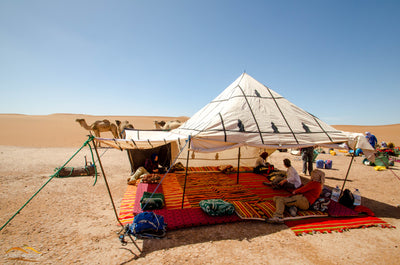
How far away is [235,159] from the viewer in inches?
372

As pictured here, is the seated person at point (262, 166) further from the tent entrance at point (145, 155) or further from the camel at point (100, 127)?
the camel at point (100, 127)

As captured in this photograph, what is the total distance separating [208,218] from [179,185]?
8.28 feet

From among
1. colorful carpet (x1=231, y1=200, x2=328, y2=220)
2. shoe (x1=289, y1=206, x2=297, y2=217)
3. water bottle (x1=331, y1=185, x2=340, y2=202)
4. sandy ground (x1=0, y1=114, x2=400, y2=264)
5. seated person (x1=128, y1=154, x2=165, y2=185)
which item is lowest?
sandy ground (x1=0, y1=114, x2=400, y2=264)

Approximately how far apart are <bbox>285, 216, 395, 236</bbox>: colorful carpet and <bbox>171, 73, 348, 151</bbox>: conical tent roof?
1810 millimetres

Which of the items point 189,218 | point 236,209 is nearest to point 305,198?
point 236,209

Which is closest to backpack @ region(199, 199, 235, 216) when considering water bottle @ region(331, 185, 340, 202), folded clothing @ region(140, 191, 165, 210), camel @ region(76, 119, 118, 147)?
folded clothing @ region(140, 191, 165, 210)

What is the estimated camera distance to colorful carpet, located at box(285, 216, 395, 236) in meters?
4.09

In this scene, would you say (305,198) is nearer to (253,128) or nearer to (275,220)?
(275,220)

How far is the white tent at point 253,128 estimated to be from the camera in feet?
16.3

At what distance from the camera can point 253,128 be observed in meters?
5.46

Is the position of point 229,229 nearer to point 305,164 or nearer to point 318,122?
point 318,122

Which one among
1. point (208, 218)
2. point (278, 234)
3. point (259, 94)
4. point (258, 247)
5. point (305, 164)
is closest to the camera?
point (258, 247)

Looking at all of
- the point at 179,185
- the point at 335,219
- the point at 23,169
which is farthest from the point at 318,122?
the point at 23,169

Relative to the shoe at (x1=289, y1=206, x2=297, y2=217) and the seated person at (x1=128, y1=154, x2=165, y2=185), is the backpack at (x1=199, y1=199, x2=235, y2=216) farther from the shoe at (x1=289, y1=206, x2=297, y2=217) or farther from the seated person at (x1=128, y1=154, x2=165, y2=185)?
the seated person at (x1=128, y1=154, x2=165, y2=185)
